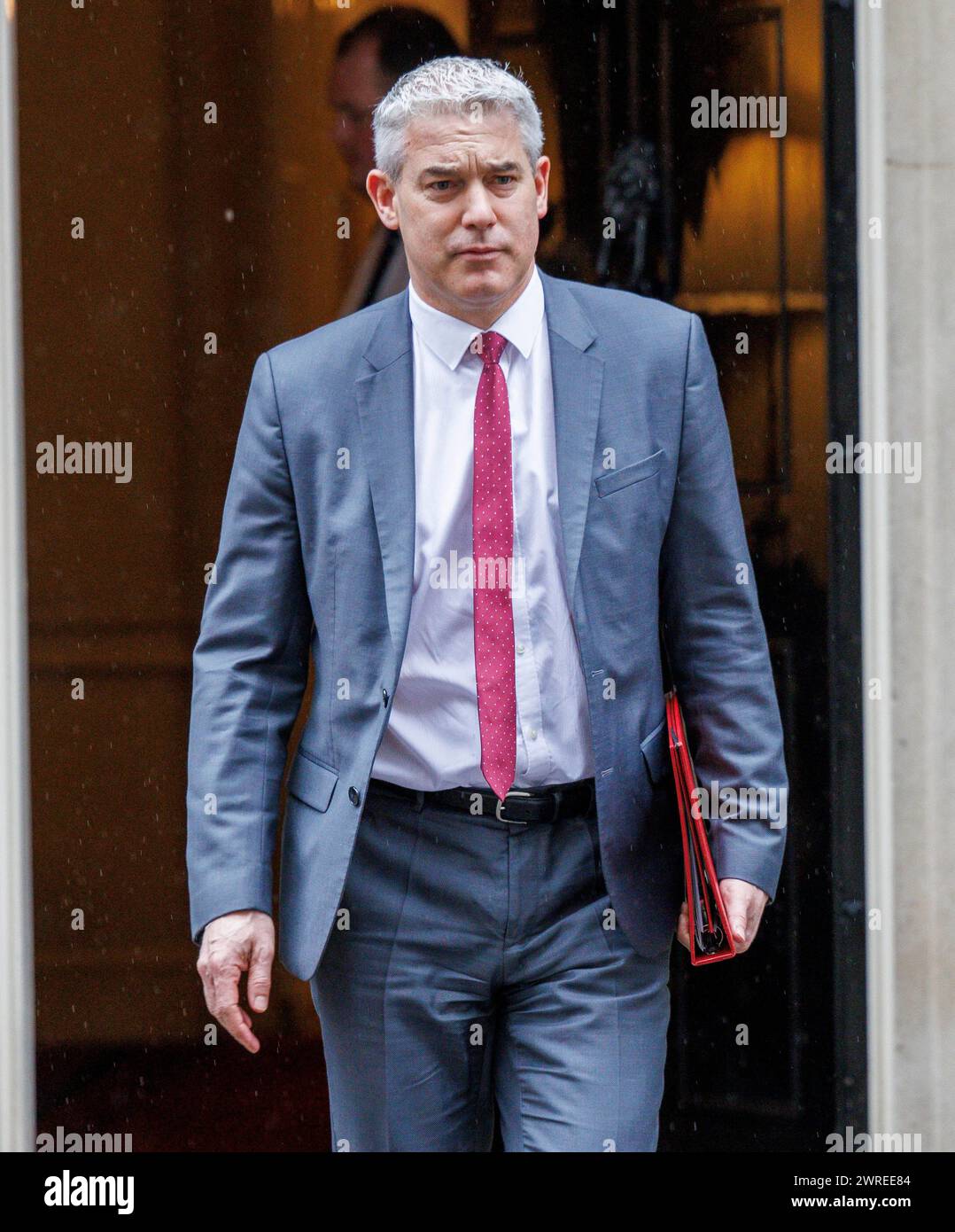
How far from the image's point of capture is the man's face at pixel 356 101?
3.54m

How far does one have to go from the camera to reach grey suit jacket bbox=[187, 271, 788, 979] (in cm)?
237

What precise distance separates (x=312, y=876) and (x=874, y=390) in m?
1.72

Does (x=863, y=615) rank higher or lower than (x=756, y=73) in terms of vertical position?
lower

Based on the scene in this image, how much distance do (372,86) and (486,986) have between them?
84.4 inches

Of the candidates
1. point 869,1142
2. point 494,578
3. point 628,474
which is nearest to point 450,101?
point 628,474

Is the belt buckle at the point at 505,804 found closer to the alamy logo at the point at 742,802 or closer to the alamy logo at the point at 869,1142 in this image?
the alamy logo at the point at 742,802

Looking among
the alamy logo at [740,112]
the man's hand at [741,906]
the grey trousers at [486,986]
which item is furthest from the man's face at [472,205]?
the alamy logo at [740,112]

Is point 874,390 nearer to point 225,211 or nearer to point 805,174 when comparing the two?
point 805,174

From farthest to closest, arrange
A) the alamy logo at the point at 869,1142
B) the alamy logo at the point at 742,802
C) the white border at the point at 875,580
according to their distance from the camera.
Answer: the alamy logo at the point at 869,1142
the white border at the point at 875,580
the alamy logo at the point at 742,802

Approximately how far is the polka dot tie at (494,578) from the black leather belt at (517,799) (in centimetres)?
3

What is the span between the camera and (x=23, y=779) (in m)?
3.54

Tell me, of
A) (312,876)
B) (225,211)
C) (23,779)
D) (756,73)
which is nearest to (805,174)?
(756,73)

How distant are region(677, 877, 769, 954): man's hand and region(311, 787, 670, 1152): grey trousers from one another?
0.17 m

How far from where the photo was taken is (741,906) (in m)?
2.40
